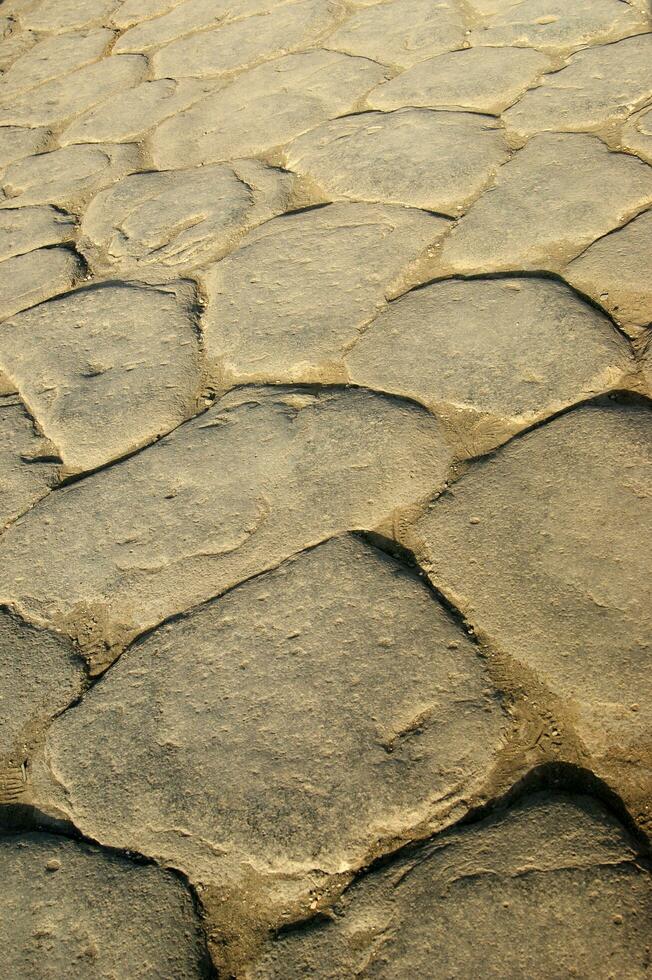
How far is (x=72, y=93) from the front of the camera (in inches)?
125

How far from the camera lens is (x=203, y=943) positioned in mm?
1001

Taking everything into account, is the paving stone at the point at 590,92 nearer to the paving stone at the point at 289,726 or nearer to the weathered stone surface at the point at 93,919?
the paving stone at the point at 289,726

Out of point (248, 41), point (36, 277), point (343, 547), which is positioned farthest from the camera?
point (248, 41)

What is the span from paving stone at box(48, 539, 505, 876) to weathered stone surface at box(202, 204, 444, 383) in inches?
21.8

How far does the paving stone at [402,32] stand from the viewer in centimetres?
279

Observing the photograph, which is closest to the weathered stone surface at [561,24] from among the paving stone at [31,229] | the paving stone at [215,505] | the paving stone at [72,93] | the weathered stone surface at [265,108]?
the weathered stone surface at [265,108]

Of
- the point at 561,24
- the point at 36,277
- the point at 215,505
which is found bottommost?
the point at 215,505

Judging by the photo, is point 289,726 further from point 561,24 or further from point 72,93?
point 72,93

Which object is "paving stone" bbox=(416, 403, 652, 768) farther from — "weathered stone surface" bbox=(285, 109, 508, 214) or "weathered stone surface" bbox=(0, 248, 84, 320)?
"weathered stone surface" bbox=(0, 248, 84, 320)

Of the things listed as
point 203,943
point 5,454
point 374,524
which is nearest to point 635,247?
point 374,524

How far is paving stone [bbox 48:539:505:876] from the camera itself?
107 centimetres

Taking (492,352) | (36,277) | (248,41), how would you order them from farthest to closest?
(248,41)
(36,277)
(492,352)

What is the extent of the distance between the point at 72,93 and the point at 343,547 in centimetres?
256

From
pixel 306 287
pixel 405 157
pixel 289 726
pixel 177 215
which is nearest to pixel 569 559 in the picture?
pixel 289 726
